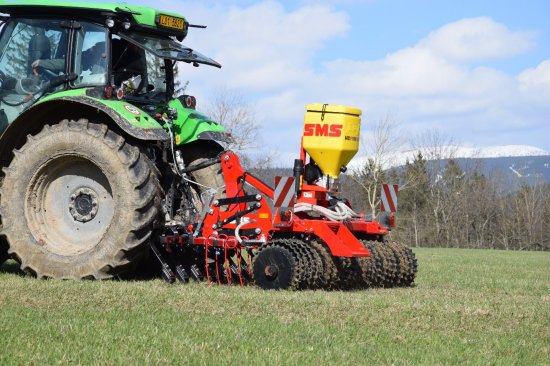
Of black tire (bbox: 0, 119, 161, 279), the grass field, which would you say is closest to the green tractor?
black tire (bbox: 0, 119, 161, 279)

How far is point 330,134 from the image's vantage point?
945 cm

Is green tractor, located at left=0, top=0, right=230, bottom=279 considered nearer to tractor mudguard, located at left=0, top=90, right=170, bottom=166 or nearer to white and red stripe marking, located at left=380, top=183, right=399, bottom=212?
tractor mudguard, located at left=0, top=90, right=170, bottom=166

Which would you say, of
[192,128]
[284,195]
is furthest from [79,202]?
[284,195]

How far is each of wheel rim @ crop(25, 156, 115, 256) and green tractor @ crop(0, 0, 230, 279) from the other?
0.04 ft

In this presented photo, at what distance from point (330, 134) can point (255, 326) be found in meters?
3.52

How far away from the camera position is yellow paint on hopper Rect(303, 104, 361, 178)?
942cm

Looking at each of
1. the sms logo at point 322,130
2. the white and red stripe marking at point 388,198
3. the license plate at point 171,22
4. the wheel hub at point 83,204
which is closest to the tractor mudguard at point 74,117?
the wheel hub at point 83,204

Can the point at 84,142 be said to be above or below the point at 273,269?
above

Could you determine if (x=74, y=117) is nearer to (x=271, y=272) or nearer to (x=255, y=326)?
(x=271, y=272)

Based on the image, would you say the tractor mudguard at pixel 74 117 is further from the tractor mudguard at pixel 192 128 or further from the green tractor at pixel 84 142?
the tractor mudguard at pixel 192 128

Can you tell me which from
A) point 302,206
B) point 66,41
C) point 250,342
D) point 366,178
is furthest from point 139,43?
point 366,178

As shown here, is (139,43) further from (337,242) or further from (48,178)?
(337,242)

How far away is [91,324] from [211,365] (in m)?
1.46

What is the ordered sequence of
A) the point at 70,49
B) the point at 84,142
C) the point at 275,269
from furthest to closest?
the point at 70,49
the point at 84,142
the point at 275,269
